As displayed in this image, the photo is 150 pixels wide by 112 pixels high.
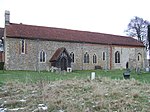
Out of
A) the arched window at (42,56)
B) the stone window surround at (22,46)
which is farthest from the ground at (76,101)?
the arched window at (42,56)

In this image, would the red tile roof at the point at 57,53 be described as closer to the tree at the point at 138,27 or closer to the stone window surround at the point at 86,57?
the stone window surround at the point at 86,57

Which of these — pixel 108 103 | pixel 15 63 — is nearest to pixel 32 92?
pixel 108 103

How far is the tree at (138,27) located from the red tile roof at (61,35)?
14327 millimetres

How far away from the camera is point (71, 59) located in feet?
142

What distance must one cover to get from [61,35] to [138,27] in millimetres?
31670

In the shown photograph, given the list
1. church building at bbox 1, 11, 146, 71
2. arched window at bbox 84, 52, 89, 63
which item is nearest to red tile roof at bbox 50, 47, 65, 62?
church building at bbox 1, 11, 146, 71

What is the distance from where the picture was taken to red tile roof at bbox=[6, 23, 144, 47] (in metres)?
40.3

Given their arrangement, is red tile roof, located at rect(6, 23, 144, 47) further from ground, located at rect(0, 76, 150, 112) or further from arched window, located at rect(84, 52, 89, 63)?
ground, located at rect(0, 76, 150, 112)

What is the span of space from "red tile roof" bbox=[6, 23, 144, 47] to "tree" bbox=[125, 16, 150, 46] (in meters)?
14.3

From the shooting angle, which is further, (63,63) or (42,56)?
(63,63)

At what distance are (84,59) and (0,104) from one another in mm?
38383

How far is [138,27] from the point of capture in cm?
7000

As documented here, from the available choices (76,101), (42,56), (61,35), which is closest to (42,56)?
(42,56)

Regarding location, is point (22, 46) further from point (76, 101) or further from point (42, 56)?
point (76, 101)
